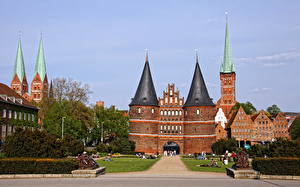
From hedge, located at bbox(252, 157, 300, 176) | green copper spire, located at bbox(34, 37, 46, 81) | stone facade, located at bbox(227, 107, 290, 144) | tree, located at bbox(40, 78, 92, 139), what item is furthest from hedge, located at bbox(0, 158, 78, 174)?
green copper spire, located at bbox(34, 37, 46, 81)

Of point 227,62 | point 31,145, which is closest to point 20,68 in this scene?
point 227,62

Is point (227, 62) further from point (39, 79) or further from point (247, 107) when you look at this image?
point (39, 79)

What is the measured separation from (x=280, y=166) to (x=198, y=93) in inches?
2096

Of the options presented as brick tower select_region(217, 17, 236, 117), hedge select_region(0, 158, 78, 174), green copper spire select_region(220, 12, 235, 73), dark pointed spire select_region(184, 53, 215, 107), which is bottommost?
hedge select_region(0, 158, 78, 174)

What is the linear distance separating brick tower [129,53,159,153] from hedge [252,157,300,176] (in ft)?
171

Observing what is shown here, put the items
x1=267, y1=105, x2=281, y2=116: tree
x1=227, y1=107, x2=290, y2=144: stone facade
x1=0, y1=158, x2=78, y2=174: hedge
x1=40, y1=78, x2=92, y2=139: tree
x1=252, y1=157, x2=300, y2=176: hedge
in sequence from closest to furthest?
x1=0, y1=158, x2=78, y2=174: hedge
x1=252, y1=157, x2=300, y2=176: hedge
x1=40, y1=78, x2=92, y2=139: tree
x1=227, y1=107, x2=290, y2=144: stone facade
x1=267, y1=105, x2=281, y2=116: tree

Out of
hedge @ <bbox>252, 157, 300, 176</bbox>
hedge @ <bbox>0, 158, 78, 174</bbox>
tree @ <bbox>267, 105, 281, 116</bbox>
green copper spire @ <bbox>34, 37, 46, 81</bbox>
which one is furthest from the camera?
tree @ <bbox>267, 105, 281, 116</bbox>

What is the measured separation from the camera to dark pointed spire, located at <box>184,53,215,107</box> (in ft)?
264

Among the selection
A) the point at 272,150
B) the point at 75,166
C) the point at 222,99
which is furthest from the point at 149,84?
the point at 222,99

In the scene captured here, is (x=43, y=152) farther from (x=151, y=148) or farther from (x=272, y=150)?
(x=151, y=148)

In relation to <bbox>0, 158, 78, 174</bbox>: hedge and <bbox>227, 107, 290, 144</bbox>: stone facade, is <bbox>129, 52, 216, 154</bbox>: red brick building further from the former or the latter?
<bbox>0, 158, 78, 174</bbox>: hedge

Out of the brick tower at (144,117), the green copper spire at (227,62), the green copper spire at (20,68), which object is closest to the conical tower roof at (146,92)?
the brick tower at (144,117)

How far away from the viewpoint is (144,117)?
80.3 metres

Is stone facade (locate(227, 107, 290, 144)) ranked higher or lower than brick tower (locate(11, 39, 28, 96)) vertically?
lower
